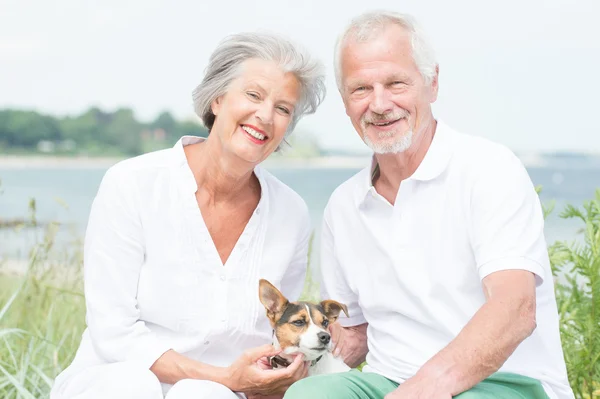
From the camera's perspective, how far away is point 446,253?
3.04m

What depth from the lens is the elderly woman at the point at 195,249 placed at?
324 cm

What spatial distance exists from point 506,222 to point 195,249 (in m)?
1.23

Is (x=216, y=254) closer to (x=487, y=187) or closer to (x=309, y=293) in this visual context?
(x=487, y=187)

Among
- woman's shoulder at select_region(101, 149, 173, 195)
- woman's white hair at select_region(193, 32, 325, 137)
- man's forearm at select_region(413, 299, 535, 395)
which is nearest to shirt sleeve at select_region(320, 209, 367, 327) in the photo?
woman's white hair at select_region(193, 32, 325, 137)

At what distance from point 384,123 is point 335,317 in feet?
2.94

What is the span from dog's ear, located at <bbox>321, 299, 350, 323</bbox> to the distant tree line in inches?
1357

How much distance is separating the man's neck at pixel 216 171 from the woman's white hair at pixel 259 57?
21 cm

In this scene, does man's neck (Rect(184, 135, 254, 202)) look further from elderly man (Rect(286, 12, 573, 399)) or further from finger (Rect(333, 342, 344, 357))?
finger (Rect(333, 342, 344, 357))

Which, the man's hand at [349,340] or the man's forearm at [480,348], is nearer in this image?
the man's forearm at [480,348]

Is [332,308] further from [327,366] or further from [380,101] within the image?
[380,101]

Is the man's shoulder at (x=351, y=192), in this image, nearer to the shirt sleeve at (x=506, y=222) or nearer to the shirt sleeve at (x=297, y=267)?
the shirt sleeve at (x=297, y=267)

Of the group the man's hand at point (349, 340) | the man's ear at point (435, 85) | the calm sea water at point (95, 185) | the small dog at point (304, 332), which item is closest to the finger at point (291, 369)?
the small dog at point (304, 332)

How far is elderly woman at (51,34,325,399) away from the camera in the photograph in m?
3.24

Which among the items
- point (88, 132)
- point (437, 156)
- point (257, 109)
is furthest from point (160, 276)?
point (88, 132)
